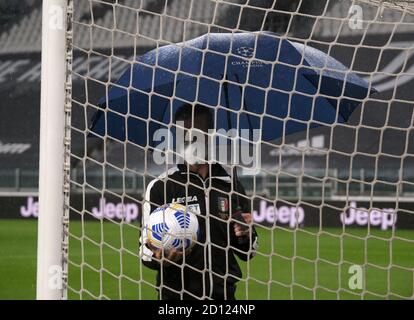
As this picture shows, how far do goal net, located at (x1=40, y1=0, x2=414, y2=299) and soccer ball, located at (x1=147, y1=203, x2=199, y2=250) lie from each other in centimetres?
5

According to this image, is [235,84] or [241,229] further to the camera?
[235,84]

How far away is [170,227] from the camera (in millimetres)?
2510

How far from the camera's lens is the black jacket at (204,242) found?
2598 millimetres

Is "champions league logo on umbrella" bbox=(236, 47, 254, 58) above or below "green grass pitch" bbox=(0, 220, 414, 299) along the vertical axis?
above

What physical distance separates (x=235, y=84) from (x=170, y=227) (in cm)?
55

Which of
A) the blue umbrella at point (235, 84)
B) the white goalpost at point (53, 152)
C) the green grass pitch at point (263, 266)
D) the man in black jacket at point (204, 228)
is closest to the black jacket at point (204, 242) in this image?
the man in black jacket at point (204, 228)

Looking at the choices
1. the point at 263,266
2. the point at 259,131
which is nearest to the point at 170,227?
the point at 259,131

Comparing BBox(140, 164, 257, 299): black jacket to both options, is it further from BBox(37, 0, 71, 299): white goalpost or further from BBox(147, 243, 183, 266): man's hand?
BBox(37, 0, 71, 299): white goalpost

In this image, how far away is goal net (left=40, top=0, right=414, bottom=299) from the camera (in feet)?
8.52

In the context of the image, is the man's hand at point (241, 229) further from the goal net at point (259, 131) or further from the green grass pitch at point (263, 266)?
the green grass pitch at point (263, 266)

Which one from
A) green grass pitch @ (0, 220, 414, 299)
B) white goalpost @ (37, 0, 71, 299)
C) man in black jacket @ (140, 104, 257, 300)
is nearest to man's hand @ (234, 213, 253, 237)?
man in black jacket @ (140, 104, 257, 300)

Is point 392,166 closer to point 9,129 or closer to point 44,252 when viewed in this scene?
point 9,129

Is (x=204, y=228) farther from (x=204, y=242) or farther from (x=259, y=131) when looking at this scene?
(x=259, y=131)

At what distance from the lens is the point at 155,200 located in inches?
104
